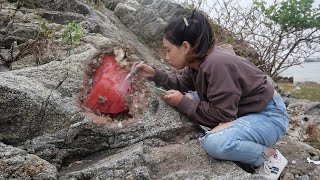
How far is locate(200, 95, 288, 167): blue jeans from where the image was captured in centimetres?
263

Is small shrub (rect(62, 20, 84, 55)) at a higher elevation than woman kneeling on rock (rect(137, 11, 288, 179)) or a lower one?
lower

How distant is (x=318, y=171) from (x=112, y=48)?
205 cm

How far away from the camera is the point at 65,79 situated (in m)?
2.95

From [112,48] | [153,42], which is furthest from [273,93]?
[153,42]

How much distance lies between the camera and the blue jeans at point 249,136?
103 inches

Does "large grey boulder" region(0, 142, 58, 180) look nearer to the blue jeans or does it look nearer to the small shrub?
the blue jeans

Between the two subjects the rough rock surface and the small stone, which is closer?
the rough rock surface

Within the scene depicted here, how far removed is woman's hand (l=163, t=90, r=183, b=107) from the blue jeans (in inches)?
14.2

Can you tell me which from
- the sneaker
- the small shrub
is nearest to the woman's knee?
the sneaker

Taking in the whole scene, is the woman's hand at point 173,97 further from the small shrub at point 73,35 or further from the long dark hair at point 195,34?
the small shrub at point 73,35

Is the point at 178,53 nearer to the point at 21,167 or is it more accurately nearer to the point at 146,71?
the point at 146,71

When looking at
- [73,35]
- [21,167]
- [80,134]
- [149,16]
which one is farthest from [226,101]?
[149,16]

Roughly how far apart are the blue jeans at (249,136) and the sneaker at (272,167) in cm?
5

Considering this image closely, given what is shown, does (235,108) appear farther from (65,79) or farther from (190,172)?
(65,79)
